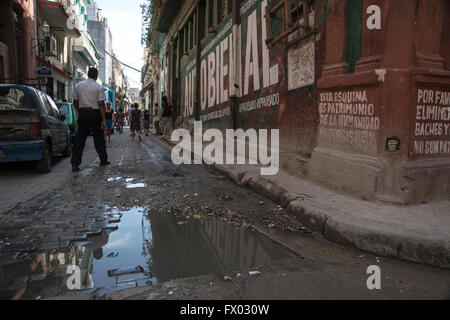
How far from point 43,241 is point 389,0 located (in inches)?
165

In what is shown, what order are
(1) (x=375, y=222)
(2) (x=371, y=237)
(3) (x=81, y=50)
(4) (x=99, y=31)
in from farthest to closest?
1. (4) (x=99, y=31)
2. (3) (x=81, y=50)
3. (1) (x=375, y=222)
4. (2) (x=371, y=237)

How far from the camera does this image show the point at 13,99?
596 cm

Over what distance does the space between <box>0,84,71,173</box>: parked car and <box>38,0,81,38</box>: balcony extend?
49.5 feet

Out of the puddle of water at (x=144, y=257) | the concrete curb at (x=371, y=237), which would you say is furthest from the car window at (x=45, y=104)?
the concrete curb at (x=371, y=237)

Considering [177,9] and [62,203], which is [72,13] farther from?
[62,203]

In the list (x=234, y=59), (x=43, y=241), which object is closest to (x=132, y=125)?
(x=234, y=59)

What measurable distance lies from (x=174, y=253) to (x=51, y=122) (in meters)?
5.35

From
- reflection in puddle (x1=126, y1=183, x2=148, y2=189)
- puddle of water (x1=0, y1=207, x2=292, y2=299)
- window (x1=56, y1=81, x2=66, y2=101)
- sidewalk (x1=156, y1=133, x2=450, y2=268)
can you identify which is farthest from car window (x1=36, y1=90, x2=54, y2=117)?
window (x1=56, y1=81, x2=66, y2=101)

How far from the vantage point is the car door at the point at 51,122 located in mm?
6667

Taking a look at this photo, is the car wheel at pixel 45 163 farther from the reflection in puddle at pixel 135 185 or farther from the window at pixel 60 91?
the window at pixel 60 91

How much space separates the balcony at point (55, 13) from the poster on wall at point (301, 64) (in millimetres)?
17467

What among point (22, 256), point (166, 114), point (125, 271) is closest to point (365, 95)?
point (125, 271)

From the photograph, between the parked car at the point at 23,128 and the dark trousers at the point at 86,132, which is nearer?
the parked car at the point at 23,128

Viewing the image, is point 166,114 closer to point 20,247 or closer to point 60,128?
point 60,128
